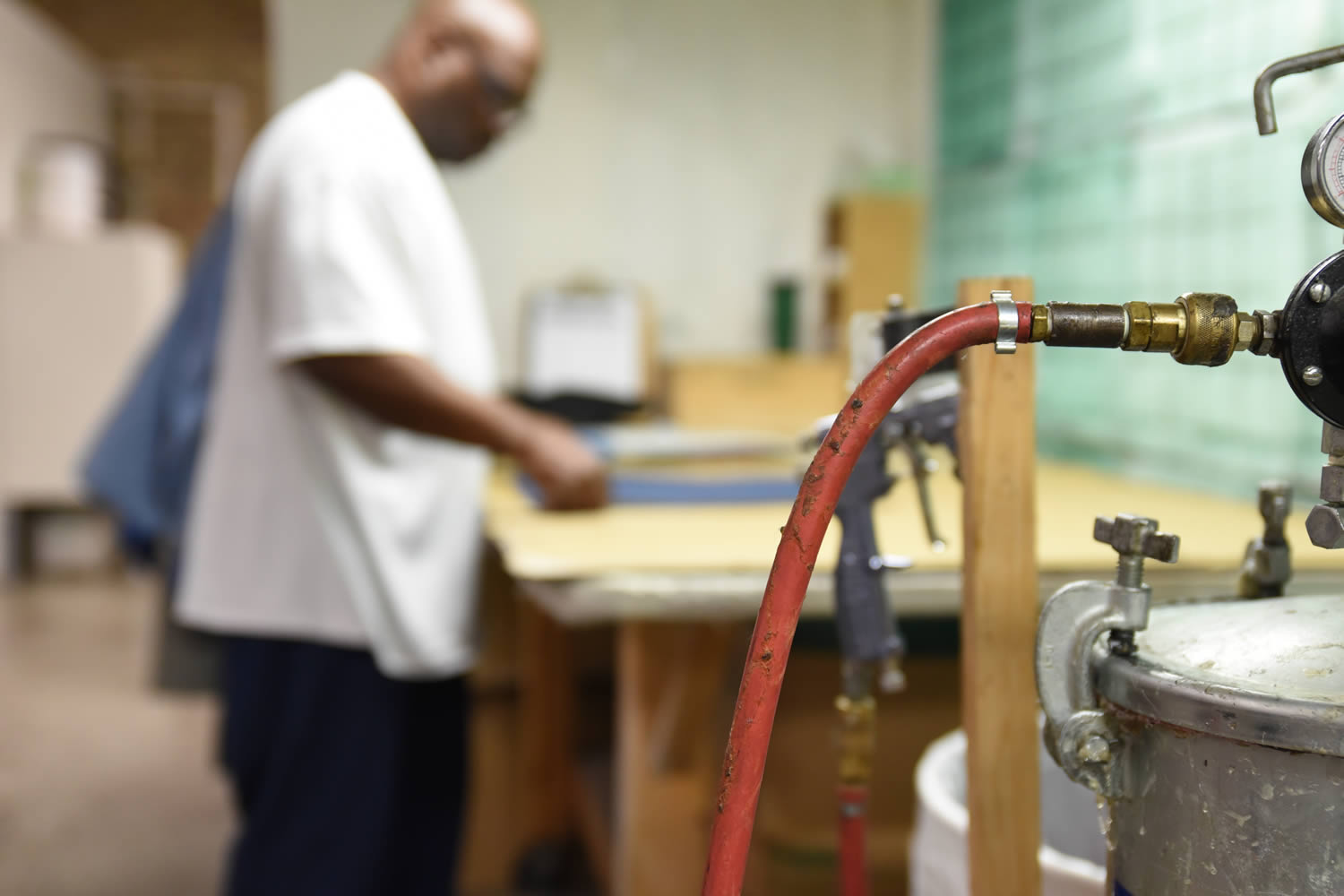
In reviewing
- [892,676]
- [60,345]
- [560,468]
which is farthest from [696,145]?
[60,345]

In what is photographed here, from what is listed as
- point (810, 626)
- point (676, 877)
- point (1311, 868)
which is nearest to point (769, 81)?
point (810, 626)

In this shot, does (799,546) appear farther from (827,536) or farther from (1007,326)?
(827,536)

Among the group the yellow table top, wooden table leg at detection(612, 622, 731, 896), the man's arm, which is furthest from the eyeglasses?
wooden table leg at detection(612, 622, 731, 896)

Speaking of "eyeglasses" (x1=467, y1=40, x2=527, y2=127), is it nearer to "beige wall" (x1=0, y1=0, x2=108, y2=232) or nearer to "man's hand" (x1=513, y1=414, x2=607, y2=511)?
"man's hand" (x1=513, y1=414, x2=607, y2=511)

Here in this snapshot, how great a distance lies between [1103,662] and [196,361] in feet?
3.73

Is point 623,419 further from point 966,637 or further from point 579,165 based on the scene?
point 966,637

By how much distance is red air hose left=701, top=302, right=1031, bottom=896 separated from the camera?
19.8 inches

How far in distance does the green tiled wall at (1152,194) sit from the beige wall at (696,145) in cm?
45

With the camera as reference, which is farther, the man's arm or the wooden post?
the man's arm

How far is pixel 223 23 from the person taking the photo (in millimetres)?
5859

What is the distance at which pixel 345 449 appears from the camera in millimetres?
1257

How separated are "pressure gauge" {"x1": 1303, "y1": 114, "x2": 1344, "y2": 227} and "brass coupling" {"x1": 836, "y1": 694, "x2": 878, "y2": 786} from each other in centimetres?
43

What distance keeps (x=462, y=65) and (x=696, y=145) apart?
180cm

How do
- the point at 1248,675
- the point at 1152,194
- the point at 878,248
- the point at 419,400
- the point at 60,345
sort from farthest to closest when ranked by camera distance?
the point at 60,345 < the point at 878,248 < the point at 1152,194 < the point at 419,400 < the point at 1248,675
